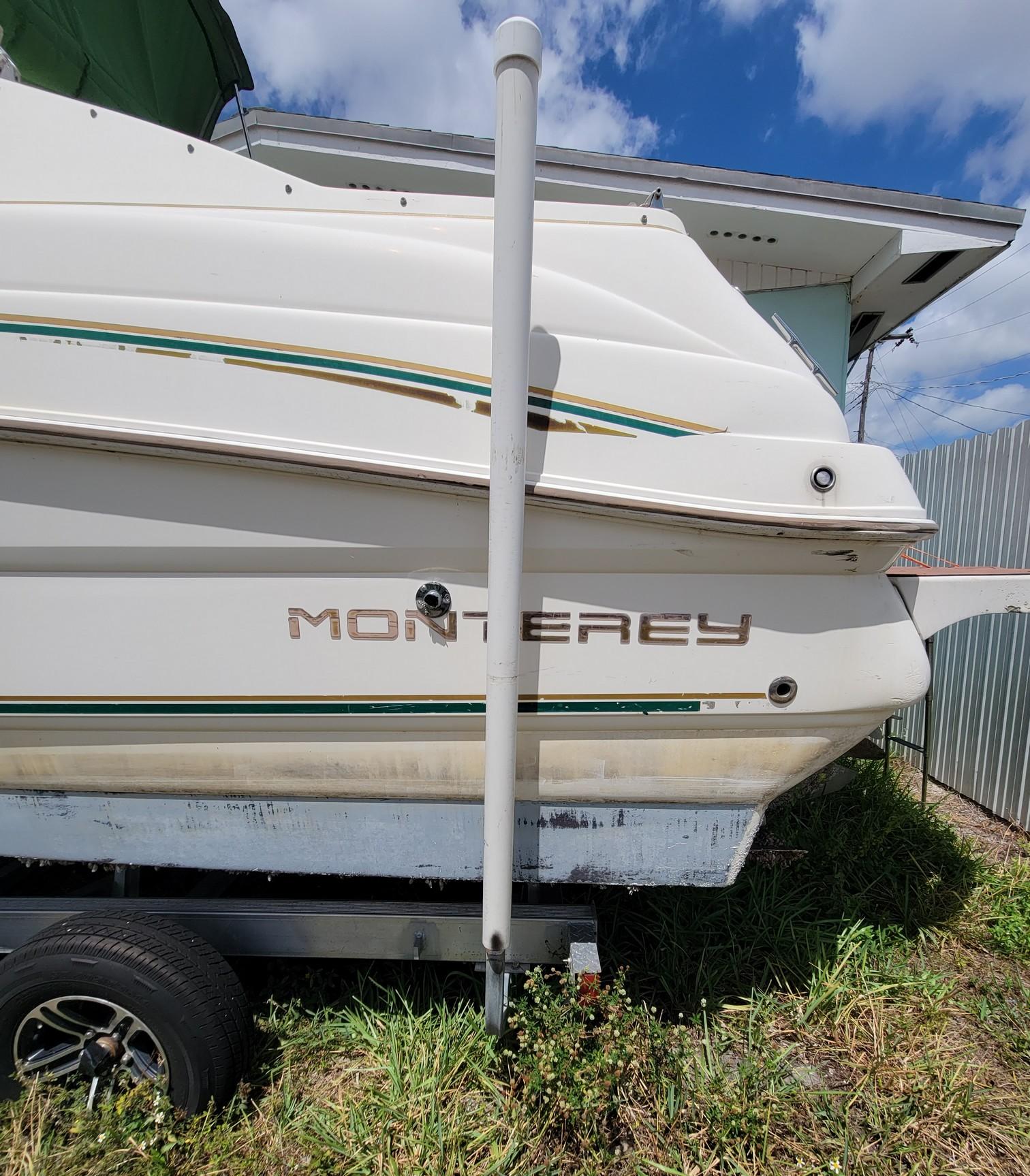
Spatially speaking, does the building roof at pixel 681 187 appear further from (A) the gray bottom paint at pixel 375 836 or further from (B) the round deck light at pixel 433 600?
(A) the gray bottom paint at pixel 375 836

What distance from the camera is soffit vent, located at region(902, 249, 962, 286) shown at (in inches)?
186

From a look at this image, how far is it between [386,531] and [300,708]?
0.53 meters

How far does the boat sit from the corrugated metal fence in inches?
103

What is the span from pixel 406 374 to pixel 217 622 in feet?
2.64

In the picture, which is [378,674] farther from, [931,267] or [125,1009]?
[931,267]

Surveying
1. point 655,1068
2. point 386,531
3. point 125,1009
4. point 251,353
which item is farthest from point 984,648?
point 125,1009

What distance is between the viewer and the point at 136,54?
2.67 m

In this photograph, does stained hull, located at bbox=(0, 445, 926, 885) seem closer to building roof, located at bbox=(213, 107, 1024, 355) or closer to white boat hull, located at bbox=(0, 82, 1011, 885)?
white boat hull, located at bbox=(0, 82, 1011, 885)

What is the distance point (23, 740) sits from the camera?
173 centimetres

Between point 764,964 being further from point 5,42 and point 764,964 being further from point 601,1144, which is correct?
point 5,42

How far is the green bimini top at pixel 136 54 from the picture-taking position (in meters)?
2.17

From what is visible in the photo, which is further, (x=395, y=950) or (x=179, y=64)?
(x=179, y=64)

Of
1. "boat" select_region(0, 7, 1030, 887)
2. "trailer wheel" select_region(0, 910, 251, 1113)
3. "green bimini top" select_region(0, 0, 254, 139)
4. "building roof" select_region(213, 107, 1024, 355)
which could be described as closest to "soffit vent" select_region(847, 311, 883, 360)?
"building roof" select_region(213, 107, 1024, 355)

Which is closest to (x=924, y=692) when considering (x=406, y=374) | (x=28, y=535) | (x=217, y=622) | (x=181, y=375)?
(x=406, y=374)
